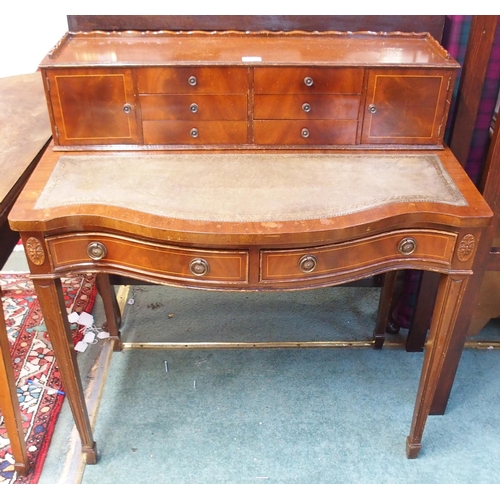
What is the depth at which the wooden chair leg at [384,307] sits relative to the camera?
2.20m

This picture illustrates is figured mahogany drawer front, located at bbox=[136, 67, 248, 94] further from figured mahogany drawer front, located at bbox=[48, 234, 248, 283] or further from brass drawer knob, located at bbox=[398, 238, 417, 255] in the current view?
brass drawer knob, located at bbox=[398, 238, 417, 255]

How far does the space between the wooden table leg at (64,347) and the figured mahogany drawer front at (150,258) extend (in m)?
0.09

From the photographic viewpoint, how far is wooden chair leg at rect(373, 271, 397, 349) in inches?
86.7

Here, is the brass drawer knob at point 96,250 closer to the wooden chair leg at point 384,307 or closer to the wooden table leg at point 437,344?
the wooden table leg at point 437,344

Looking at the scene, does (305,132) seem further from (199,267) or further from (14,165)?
(14,165)

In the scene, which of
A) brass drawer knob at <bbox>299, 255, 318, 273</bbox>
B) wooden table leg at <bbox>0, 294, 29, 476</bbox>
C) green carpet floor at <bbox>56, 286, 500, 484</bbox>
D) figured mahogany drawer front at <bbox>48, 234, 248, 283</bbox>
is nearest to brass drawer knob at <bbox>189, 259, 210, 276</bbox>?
figured mahogany drawer front at <bbox>48, 234, 248, 283</bbox>

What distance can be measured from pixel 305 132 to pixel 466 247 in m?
0.54

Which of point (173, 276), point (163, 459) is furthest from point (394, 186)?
point (163, 459)

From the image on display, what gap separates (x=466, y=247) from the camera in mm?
1468

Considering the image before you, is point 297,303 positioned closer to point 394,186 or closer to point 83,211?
point 394,186

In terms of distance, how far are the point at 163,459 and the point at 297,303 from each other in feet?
3.12

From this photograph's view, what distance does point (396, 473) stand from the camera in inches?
73.9

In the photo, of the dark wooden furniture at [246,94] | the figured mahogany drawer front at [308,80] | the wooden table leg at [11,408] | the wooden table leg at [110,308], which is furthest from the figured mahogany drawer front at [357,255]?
the wooden table leg at [110,308]

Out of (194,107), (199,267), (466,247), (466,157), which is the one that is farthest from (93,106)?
(466,157)
